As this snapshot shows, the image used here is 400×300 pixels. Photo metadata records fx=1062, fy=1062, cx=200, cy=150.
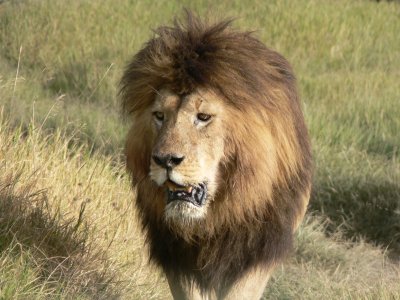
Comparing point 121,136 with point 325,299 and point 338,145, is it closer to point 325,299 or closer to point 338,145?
point 338,145

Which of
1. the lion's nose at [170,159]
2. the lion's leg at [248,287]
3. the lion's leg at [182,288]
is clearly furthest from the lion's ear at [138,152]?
the lion's leg at [248,287]

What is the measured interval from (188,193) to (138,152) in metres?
0.46

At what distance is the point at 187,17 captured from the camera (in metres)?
5.12

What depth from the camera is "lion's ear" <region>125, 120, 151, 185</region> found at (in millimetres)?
4973

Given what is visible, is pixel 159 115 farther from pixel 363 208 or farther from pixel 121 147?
pixel 363 208

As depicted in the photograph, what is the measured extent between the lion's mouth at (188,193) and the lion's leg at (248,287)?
0.60m

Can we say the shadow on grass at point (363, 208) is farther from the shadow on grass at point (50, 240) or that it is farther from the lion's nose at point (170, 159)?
the lion's nose at point (170, 159)

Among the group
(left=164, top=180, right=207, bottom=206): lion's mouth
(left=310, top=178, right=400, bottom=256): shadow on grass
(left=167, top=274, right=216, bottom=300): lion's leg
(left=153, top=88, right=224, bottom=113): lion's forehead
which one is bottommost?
(left=310, top=178, right=400, bottom=256): shadow on grass

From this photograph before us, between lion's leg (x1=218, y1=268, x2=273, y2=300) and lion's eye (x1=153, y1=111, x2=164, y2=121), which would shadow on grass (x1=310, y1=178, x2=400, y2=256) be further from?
lion's eye (x1=153, y1=111, x2=164, y2=121)

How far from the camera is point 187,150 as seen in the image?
4.59 m

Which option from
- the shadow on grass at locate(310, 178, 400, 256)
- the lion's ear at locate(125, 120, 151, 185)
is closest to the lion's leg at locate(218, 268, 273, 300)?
the lion's ear at locate(125, 120, 151, 185)

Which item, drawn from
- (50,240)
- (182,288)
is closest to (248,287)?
(182,288)

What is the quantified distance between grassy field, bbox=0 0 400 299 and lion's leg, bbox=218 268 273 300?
76 cm

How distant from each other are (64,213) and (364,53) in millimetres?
7830
